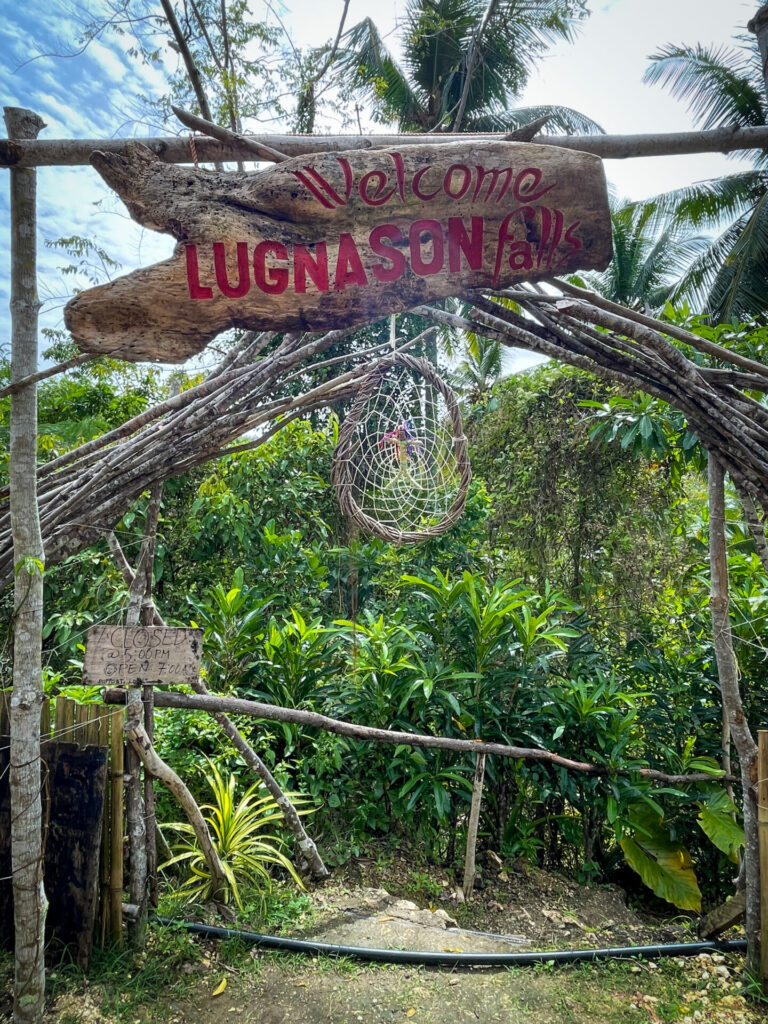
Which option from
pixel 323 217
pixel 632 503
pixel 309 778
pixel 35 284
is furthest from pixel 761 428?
pixel 632 503

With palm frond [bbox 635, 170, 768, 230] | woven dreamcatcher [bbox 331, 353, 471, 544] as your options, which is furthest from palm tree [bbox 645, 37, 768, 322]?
woven dreamcatcher [bbox 331, 353, 471, 544]

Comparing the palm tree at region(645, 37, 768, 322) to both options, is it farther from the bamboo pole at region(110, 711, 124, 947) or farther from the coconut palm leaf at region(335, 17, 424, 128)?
the bamboo pole at region(110, 711, 124, 947)

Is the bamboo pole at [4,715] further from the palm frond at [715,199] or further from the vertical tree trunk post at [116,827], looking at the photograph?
the palm frond at [715,199]

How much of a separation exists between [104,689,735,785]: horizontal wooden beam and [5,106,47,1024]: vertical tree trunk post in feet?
1.65

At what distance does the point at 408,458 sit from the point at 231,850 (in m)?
1.86

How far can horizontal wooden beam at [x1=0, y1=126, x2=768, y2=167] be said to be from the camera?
4.87 ft

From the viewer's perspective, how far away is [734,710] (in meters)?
2.24

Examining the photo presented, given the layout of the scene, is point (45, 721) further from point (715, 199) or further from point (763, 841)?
point (715, 199)

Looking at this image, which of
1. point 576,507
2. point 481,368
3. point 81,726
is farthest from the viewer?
point 481,368

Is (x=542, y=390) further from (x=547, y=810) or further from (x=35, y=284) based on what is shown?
(x=35, y=284)

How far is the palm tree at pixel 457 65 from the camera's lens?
23.4ft

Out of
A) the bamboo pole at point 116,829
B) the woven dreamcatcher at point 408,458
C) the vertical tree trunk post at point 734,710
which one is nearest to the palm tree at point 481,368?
the woven dreamcatcher at point 408,458

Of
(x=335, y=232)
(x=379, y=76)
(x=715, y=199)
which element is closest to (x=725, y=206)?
(x=715, y=199)

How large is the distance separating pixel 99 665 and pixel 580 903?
2304mm
